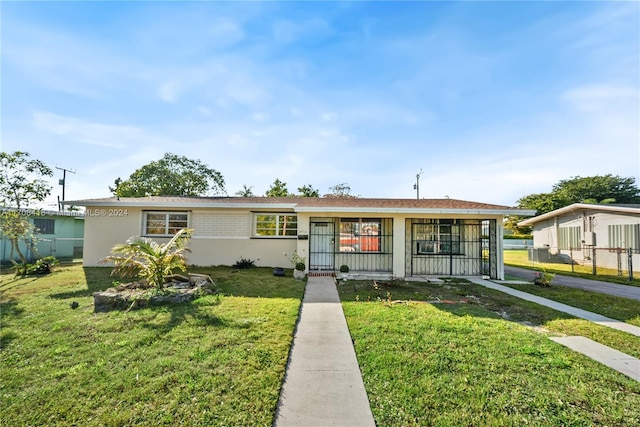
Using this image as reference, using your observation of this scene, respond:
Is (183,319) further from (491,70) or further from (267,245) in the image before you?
(491,70)

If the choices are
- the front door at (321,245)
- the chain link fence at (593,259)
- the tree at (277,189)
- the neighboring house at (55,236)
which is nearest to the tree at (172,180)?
the tree at (277,189)

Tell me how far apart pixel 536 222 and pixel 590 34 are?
17090mm

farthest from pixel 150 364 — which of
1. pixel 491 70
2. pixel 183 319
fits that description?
pixel 491 70

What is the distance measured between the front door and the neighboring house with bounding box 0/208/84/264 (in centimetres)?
1471

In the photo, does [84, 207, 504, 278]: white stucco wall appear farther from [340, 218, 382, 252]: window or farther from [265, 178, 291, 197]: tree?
[265, 178, 291, 197]: tree

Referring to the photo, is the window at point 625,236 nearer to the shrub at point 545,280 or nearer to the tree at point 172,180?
the shrub at point 545,280

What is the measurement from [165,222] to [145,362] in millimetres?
10430

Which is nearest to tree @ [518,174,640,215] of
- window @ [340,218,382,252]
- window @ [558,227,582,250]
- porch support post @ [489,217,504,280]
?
window @ [558,227,582,250]

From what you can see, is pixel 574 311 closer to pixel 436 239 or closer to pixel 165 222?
pixel 436 239

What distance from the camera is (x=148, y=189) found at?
29391 millimetres

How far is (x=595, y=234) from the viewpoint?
15570 millimetres

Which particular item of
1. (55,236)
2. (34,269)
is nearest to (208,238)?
(34,269)

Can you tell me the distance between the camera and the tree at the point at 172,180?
2906cm

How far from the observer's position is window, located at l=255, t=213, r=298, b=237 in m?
12.9
